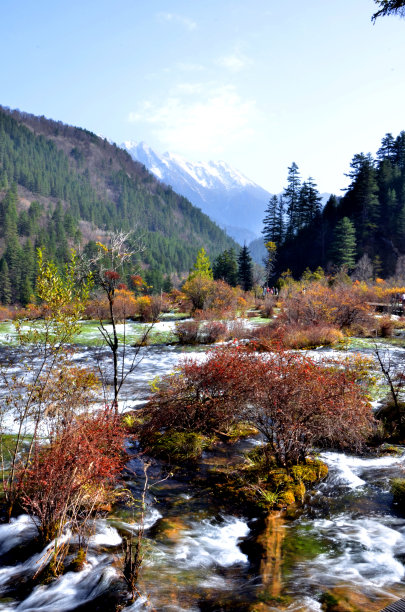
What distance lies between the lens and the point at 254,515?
6.52 metres

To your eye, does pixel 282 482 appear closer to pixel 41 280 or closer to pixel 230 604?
pixel 230 604

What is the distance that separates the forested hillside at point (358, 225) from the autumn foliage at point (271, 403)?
4439 cm

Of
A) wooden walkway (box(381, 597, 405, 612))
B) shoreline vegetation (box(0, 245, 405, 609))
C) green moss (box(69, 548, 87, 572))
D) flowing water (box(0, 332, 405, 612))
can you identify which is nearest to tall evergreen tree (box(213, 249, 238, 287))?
shoreline vegetation (box(0, 245, 405, 609))

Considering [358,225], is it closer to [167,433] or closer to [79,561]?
[167,433]

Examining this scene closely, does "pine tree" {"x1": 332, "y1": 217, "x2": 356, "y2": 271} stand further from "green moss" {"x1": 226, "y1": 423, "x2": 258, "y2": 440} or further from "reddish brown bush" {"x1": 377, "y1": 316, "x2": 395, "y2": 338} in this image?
"green moss" {"x1": 226, "y1": 423, "x2": 258, "y2": 440}

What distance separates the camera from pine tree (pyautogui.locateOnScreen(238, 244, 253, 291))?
2330 inches

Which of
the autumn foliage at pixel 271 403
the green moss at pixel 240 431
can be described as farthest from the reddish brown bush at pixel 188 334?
the green moss at pixel 240 431

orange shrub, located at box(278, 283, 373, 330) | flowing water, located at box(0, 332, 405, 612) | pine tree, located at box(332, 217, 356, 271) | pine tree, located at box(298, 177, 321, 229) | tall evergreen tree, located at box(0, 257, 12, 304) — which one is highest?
pine tree, located at box(298, 177, 321, 229)

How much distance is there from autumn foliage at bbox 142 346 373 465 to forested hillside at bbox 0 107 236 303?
209 feet

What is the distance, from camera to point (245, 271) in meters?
60.4

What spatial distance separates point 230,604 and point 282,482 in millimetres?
2985

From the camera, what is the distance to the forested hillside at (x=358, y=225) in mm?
54656

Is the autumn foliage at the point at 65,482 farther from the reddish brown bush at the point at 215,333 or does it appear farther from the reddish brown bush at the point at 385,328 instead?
the reddish brown bush at the point at 385,328

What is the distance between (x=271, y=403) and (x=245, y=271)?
53703 millimetres
